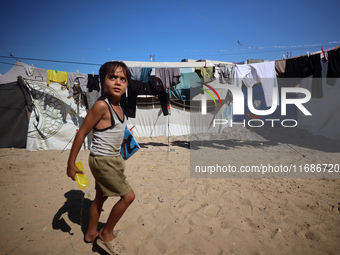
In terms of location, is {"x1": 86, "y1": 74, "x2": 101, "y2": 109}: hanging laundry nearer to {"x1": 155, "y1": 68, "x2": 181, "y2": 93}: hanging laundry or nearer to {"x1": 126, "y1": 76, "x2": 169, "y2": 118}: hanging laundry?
{"x1": 126, "y1": 76, "x2": 169, "y2": 118}: hanging laundry

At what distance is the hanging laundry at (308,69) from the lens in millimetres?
5738

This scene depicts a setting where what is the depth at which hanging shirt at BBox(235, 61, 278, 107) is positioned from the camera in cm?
632

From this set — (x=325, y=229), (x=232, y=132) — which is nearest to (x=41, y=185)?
(x=325, y=229)

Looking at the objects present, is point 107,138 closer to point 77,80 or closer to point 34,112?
point 77,80

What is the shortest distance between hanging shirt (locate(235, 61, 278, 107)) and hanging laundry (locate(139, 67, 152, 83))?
3.11 metres

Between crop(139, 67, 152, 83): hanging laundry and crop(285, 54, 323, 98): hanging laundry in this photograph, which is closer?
crop(285, 54, 323, 98): hanging laundry

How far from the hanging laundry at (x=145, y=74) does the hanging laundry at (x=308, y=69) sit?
182 inches

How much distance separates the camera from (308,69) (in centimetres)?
587

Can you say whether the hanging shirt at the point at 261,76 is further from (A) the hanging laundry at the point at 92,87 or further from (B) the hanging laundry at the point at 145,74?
(A) the hanging laundry at the point at 92,87

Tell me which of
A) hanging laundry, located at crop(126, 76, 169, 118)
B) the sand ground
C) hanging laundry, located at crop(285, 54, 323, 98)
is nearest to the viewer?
the sand ground

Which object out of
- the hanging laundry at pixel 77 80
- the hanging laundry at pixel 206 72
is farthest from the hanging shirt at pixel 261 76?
the hanging laundry at pixel 77 80

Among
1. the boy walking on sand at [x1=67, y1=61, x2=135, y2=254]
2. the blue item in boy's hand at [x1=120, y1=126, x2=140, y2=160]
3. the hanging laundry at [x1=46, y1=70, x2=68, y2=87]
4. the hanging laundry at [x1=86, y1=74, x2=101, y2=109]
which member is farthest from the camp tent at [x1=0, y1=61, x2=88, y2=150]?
the boy walking on sand at [x1=67, y1=61, x2=135, y2=254]

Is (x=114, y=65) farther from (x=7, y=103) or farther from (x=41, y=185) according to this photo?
(x=7, y=103)

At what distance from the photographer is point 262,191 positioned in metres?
3.50
